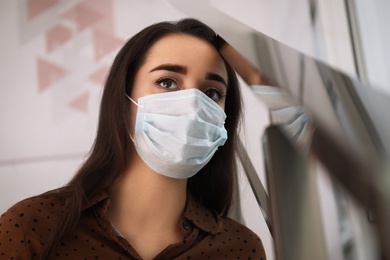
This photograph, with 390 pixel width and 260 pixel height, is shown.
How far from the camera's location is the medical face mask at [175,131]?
0.89 metres

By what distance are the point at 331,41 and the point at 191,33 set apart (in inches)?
18.9

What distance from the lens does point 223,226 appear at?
104 cm

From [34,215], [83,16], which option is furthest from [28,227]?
[83,16]

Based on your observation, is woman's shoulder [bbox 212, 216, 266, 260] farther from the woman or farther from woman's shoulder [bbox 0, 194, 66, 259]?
woman's shoulder [bbox 0, 194, 66, 259]

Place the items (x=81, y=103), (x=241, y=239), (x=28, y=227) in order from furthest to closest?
(x=81, y=103) < (x=241, y=239) < (x=28, y=227)

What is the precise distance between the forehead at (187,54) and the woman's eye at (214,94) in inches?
1.6

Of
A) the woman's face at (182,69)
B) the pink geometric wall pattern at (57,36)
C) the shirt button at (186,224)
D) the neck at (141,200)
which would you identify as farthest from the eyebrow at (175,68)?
the pink geometric wall pattern at (57,36)

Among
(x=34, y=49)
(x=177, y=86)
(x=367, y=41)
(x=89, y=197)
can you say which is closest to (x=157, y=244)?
(x=89, y=197)

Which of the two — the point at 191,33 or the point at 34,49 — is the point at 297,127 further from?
the point at 34,49

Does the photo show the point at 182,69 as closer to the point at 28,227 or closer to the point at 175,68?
the point at 175,68

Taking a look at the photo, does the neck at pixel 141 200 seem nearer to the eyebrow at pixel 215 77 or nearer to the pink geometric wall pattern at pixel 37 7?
the eyebrow at pixel 215 77

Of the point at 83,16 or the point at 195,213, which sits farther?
the point at 83,16

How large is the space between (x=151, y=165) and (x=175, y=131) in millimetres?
91

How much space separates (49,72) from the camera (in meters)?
1.33
